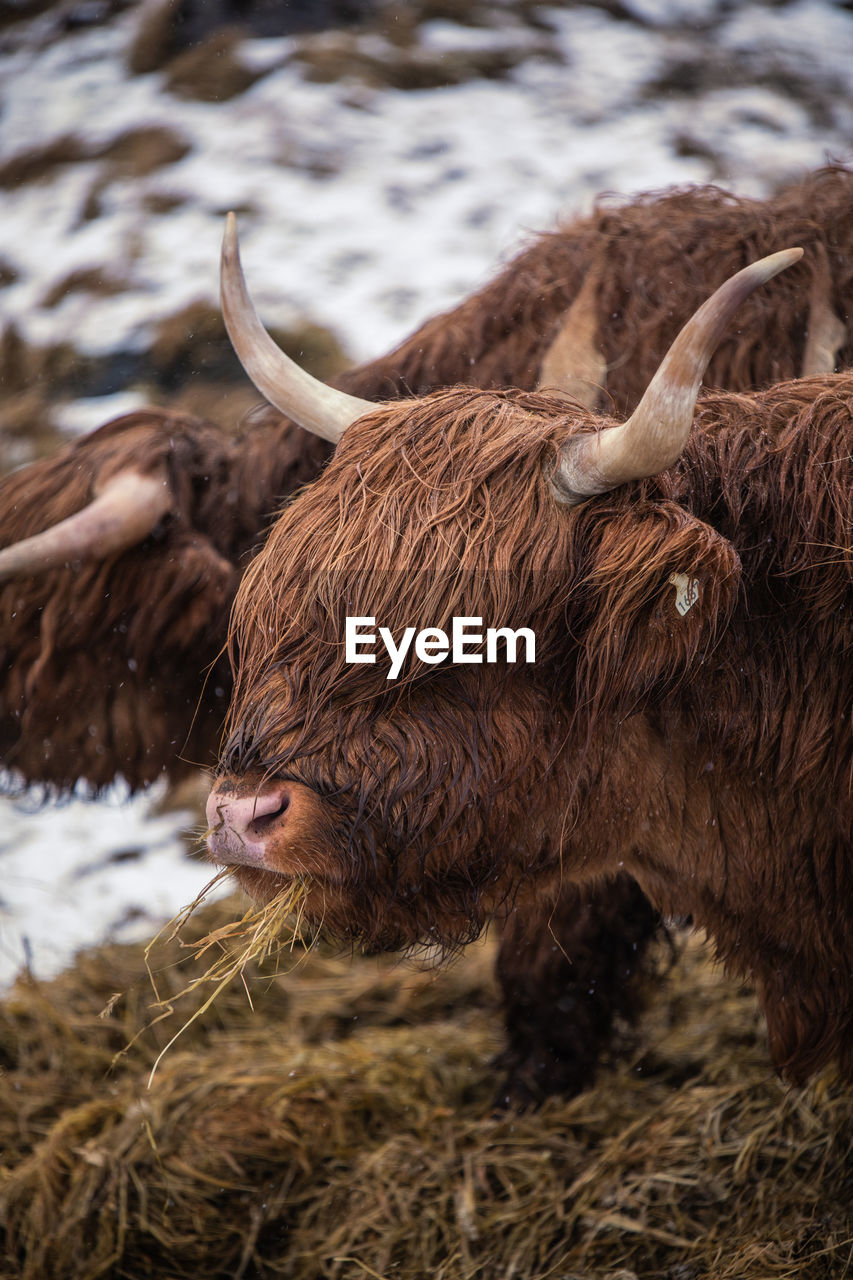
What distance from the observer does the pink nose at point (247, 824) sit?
187cm

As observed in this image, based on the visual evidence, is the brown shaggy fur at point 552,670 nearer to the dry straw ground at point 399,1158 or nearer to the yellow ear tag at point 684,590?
the yellow ear tag at point 684,590

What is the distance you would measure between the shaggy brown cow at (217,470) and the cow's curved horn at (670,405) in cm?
122

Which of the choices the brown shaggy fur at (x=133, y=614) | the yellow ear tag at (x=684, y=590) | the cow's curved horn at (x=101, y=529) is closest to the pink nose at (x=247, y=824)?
the yellow ear tag at (x=684, y=590)

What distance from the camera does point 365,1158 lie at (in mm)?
3080

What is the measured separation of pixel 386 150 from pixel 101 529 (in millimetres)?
6507

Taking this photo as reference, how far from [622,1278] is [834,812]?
1.25 meters

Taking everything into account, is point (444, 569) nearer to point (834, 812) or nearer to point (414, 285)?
point (834, 812)

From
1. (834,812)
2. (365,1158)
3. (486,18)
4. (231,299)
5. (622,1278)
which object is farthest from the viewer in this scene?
(486,18)

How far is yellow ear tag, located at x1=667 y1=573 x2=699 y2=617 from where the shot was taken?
5.80ft

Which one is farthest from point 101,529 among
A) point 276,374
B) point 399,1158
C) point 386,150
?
point 386,150

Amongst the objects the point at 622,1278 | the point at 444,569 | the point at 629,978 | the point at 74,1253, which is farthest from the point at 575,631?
the point at 74,1253

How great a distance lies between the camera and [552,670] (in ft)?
6.42

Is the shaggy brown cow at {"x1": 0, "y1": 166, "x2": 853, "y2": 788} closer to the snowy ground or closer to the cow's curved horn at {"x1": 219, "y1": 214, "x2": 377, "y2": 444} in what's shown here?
the cow's curved horn at {"x1": 219, "y1": 214, "x2": 377, "y2": 444}

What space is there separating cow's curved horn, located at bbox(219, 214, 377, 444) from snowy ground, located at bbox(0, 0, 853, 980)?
5.08 m
